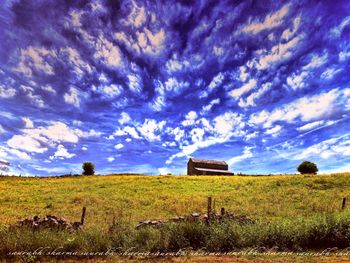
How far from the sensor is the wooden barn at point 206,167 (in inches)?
3155

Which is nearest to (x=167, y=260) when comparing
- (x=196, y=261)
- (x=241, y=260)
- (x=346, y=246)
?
(x=196, y=261)

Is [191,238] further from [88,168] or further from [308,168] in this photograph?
[88,168]

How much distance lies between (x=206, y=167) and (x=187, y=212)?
5933cm

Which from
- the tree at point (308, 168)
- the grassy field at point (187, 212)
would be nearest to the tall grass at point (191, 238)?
the grassy field at point (187, 212)

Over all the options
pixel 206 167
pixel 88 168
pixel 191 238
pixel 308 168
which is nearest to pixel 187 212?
pixel 191 238

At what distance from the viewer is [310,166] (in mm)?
67562

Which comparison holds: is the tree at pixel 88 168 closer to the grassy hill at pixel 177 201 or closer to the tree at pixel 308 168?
the grassy hill at pixel 177 201

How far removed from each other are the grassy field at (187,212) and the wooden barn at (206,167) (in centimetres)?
3255

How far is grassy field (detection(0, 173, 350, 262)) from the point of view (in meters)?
11.9

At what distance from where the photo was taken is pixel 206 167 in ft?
275

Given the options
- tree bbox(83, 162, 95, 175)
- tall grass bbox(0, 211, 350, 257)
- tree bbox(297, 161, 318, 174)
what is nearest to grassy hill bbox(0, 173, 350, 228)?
tall grass bbox(0, 211, 350, 257)

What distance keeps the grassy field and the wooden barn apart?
3255 cm

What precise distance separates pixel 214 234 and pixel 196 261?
8.13 feet

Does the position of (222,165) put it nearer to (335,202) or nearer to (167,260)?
(335,202)
